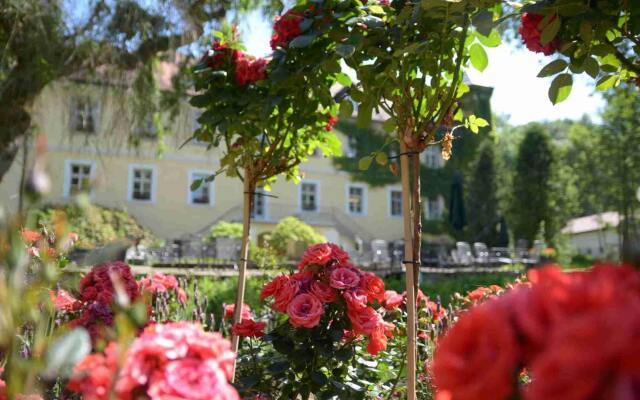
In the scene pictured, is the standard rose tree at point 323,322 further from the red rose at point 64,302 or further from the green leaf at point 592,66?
the green leaf at point 592,66

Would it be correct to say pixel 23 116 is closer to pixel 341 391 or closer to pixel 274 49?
pixel 274 49

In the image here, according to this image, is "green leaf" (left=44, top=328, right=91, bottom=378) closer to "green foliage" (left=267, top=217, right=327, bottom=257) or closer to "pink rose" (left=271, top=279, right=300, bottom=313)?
Answer: "pink rose" (left=271, top=279, right=300, bottom=313)

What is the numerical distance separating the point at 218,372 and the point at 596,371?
459mm

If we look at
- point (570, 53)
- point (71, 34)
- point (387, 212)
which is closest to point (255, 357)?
point (570, 53)

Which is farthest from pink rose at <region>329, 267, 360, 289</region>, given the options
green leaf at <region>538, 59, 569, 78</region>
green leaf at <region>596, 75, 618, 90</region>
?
green leaf at <region>596, 75, 618, 90</region>

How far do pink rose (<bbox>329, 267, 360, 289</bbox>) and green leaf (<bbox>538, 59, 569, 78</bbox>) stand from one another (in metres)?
0.89

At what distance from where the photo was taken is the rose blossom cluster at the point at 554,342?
1.80ft

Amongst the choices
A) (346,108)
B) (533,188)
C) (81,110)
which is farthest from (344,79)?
(533,188)

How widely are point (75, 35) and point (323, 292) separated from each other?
5572 mm

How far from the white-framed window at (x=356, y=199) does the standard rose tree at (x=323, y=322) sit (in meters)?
22.1

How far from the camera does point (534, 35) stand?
75.6 inches

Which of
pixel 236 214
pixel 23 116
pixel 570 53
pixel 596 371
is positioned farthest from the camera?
pixel 236 214

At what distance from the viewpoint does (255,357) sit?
232cm

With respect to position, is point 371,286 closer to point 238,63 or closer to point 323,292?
point 323,292
